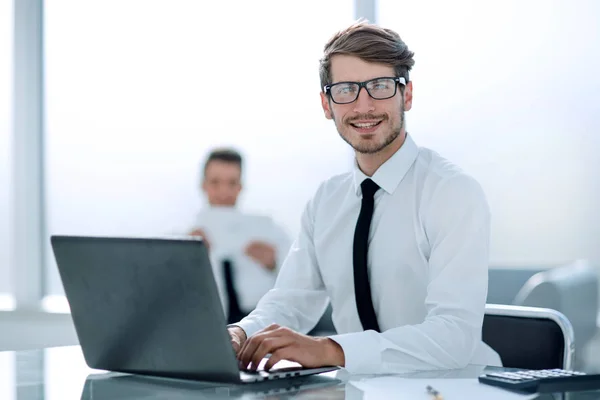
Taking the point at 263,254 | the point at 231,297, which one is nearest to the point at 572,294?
the point at 263,254

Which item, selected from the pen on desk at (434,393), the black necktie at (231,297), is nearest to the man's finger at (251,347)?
the pen on desk at (434,393)

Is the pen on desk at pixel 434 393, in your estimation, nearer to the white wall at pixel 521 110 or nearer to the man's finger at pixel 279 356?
the man's finger at pixel 279 356

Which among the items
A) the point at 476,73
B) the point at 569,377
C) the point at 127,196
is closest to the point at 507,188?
the point at 476,73

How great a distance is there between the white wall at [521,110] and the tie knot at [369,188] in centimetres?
222

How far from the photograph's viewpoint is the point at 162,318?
1.30 meters

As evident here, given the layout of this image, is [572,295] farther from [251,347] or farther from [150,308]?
[150,308]

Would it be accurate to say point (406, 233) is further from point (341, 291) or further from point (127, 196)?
point (127, 196)

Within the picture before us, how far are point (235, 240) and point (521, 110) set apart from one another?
5.19 feet

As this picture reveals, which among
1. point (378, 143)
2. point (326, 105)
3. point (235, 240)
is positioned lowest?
point (235, 240)

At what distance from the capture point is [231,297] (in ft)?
13.2

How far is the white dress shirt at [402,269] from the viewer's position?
1.57 meters

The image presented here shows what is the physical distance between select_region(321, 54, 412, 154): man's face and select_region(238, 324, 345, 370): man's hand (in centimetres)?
66

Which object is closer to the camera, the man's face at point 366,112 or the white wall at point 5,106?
the man's face at point 366,112

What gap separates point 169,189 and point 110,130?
1.74 ft
